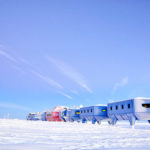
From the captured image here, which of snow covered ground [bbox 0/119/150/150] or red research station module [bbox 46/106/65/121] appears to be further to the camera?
red research station module [bbox 46/106/65/121]

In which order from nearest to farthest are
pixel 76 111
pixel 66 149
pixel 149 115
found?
pixel 66 149 → pixel 149 115 → pixel 76 111

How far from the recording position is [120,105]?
35.8 metres

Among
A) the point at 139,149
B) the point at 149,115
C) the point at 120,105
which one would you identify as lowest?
the point at 139,149

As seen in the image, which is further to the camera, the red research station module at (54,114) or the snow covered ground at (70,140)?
the red research station module at (54,114)

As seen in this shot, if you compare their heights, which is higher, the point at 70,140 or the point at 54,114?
the point at 54,114

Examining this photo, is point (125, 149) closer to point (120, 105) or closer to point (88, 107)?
point (120, 105)

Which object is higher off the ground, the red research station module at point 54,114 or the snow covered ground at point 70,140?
the red research station module at point 54,114

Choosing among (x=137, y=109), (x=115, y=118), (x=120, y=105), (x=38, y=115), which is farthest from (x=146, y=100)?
(x=38, y=115)

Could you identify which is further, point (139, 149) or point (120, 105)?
point (120, 105)

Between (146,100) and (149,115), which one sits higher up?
(146,100)

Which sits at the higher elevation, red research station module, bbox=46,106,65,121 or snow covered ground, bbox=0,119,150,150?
red research station module, bbox=46,106,65,121

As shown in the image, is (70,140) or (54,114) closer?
(70,140)

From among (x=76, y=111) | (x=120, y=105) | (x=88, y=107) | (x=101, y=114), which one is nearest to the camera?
(x=120, y=105)

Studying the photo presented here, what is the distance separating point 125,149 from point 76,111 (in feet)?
181
